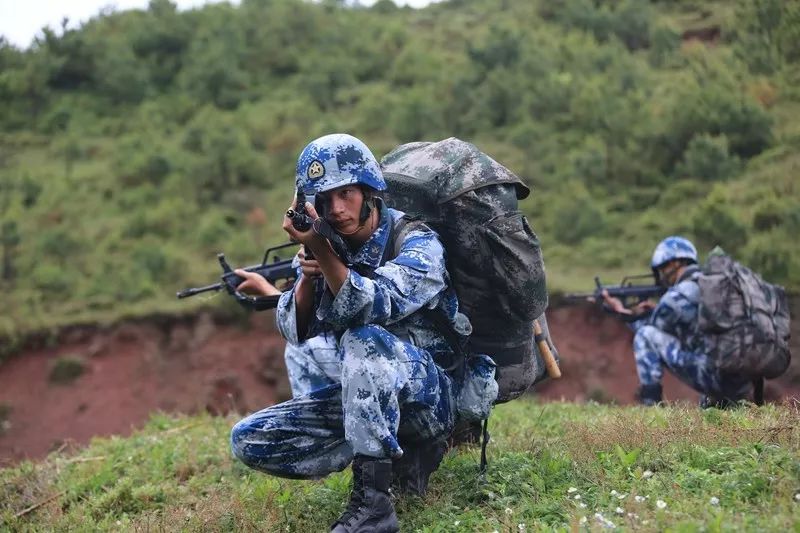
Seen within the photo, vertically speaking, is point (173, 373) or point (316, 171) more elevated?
point (316, 171)

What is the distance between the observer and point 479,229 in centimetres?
425

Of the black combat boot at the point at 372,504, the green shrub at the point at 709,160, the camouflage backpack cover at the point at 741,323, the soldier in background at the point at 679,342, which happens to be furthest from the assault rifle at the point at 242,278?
the green shrub at the point at 709,160

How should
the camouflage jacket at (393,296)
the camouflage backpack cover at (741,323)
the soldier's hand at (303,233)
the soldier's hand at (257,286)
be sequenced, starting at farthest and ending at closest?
1. the camouflage backpack cover at (741,323)
2. the soldier's hand at (257,286)
3. the camouflage jacket at (393,296)
4. the soldier's hand at (303,233)

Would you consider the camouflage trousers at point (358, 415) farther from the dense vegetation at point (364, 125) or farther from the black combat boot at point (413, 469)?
the dense vegetation at point (364, 125)

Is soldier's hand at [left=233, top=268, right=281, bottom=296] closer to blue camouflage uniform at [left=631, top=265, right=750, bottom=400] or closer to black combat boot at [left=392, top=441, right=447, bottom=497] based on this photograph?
black combat boot at [left=392, top=441, right=447, bottom=497]

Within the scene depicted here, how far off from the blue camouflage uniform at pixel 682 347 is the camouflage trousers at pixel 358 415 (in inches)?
156

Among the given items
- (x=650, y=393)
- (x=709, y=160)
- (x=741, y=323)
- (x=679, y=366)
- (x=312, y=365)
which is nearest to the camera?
(x=312, y=365)

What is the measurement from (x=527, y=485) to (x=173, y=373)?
10272 millimetres

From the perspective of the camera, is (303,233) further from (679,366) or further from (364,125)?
(364,125)

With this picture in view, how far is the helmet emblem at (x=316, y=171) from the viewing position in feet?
13.5

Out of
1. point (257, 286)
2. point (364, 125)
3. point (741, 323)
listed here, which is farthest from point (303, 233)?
point (364, 125)

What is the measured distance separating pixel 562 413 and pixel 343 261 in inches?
145

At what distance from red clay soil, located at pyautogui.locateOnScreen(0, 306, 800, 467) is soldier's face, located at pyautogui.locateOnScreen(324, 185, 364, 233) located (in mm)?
9057

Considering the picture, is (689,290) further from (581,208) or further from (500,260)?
(581,208)
